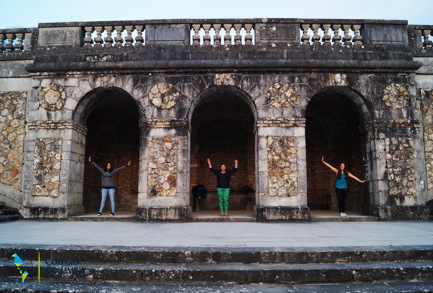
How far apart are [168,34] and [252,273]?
25.3 feet

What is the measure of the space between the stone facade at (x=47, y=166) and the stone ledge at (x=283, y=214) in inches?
239

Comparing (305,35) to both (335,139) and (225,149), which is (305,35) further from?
(225,149)

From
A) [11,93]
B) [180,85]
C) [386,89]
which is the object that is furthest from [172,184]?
[386,89]

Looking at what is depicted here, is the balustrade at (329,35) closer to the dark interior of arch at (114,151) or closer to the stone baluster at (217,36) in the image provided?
the stone baluster at (217,36)

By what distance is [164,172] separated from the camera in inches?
332

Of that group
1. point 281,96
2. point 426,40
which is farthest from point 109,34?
point 426,40

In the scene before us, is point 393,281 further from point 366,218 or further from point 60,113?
point 60,113

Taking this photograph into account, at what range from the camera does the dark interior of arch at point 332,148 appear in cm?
1192

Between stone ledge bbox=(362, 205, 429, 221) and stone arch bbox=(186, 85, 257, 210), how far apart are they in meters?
5.57

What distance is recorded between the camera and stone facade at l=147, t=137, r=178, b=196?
838cm

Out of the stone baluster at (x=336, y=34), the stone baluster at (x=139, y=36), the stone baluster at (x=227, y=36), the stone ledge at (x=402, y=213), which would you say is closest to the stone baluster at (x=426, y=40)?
the stone baluster at (x=336, y=34)

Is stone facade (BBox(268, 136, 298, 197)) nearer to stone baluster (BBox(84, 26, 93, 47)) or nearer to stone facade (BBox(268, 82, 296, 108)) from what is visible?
stone facade (BBox(268, 82, 296, 108))

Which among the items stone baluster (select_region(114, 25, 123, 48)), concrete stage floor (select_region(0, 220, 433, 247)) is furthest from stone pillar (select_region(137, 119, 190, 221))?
stone baluster (select_region(114, 25, 123, 48))

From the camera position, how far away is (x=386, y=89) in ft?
28.9
